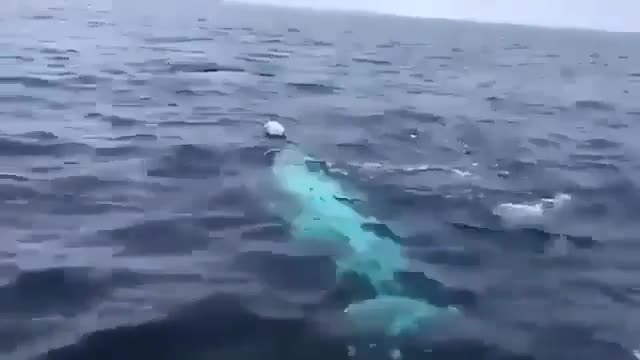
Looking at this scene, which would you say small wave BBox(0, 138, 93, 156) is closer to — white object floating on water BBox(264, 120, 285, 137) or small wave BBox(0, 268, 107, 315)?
white object floating on water BBox(264, 120, 285, 137)

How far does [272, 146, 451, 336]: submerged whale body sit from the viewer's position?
675 centimetres

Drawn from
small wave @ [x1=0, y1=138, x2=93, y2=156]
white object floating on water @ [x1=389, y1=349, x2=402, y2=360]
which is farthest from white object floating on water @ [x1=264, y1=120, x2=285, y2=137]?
white object floating on water @ [x1=389, y1=349, x2=402, y2=360]

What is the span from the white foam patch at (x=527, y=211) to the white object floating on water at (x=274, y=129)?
5.08 m

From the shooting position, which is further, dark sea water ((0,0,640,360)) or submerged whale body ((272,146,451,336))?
submerged whale body ((272,146,451,336))

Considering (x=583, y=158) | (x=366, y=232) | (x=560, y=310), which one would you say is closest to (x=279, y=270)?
(x=366, y=232)

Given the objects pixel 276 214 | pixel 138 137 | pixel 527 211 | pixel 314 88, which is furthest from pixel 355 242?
pixel 314 88

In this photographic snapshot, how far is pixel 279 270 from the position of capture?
784 cm

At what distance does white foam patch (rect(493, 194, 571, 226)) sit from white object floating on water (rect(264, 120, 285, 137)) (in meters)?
5.08

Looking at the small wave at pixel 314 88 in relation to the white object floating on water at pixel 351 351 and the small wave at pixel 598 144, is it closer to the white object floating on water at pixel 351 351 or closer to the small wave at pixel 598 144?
the small wave at pixel 598 144

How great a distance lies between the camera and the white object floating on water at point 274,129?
13.9 meters

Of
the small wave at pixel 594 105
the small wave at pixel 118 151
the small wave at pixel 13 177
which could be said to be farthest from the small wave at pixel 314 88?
the small wave at pixel 13 177

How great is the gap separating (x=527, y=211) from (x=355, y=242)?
325 cm

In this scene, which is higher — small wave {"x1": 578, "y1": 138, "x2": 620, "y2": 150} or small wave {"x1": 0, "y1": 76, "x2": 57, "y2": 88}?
small wave {"x1": 0, "y1": 76, "x2": 57, "y2": 88}

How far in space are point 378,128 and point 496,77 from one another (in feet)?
45.3
